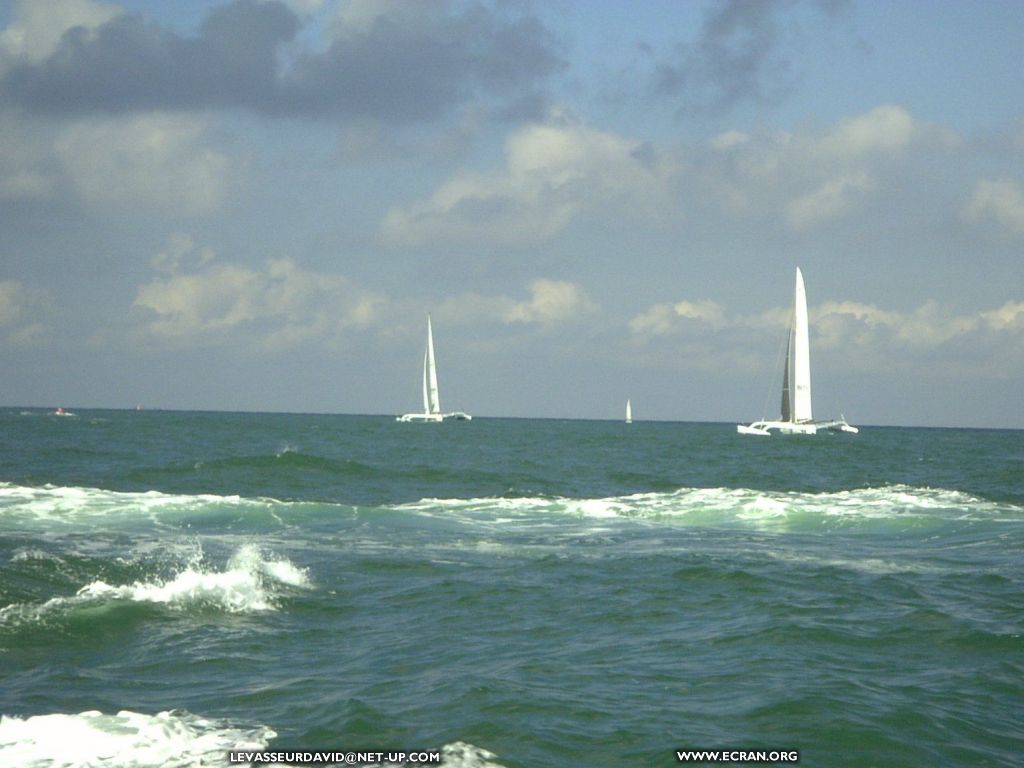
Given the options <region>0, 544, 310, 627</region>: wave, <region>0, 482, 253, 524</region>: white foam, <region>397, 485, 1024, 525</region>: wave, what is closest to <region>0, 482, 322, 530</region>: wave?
<region>0, 482, 253, 524</region>: white foam

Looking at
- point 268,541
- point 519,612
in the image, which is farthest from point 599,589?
point 268,541

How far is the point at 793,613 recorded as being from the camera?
1363 centimetres

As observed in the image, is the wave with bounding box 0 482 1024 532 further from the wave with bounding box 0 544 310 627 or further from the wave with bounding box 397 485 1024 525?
the wave with bounding box 0 544 310 627

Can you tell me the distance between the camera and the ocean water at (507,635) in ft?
28.8

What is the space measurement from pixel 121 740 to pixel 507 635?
5108 mm

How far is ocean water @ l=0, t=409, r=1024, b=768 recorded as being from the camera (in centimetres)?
877

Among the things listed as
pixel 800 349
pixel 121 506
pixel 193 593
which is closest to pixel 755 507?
pixel 121 506

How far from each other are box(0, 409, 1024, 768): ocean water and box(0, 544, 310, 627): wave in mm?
65

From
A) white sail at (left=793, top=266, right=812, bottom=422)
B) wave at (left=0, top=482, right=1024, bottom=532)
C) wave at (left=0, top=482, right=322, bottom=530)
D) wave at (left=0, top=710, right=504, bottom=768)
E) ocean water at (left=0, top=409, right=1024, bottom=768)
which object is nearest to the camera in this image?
wave at (left=0, top=710, right=504, bottom=768)

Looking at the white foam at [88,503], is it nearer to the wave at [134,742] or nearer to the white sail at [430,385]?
the wave at [134,742]

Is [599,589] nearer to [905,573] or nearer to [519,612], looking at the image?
[519,612]

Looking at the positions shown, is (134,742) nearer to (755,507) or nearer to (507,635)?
(507,635)

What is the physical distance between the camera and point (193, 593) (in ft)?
47.5

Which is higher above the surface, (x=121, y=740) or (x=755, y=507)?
(x=755, y=507)
